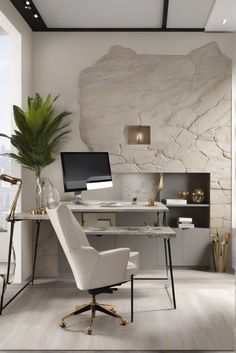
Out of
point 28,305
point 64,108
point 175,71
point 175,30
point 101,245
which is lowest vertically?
point 28,305

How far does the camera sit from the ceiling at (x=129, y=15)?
18.4 feet

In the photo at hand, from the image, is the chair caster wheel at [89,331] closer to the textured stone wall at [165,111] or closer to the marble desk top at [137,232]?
the marble desk top at [137,232]

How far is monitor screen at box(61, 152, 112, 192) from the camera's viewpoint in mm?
5887

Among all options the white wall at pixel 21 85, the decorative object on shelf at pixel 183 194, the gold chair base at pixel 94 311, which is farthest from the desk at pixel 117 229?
the decorative object on shelf at pixel 183 194

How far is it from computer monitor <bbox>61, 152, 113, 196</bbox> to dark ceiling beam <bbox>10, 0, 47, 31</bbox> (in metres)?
1.69

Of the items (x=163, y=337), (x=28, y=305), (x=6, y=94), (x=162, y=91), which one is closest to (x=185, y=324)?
(x=163, y=337)

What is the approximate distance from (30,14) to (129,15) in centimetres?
117

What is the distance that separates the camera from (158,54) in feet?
21.6

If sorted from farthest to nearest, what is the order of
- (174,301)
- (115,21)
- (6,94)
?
(6,94) → (115,21) → (174,301)

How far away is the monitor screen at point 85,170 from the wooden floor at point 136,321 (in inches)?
47.2

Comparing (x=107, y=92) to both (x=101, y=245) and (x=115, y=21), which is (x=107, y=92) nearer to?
(x=115, y=21)

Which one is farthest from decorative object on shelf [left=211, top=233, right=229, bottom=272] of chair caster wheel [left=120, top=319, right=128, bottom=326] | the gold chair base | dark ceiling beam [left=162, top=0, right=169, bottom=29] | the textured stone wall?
dark ceiling beam [left=162, top=0, right=169, bottom=29]

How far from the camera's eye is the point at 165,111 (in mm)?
6594

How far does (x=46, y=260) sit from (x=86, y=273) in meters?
2.42
